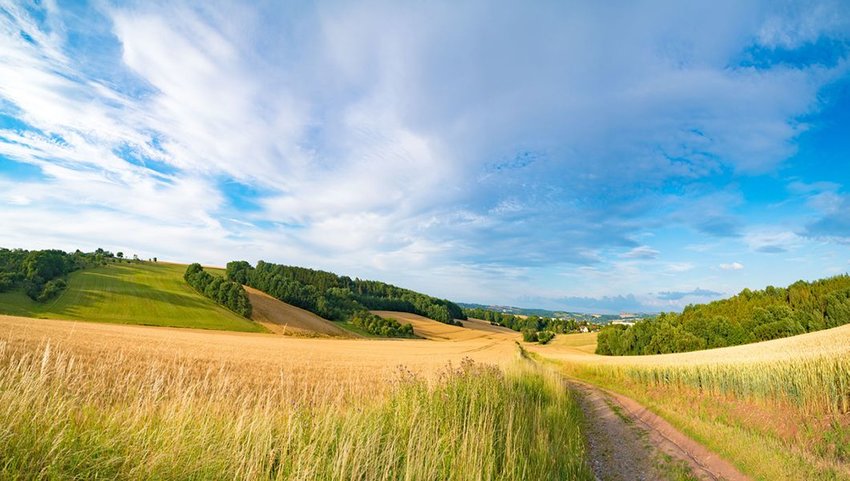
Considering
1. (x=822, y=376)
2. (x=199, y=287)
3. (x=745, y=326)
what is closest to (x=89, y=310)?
(x=199, y=287)

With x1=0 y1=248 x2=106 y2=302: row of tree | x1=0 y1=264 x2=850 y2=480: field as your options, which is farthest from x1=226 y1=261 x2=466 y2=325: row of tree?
x1=0 y1=264 x2=850 y2=480: field

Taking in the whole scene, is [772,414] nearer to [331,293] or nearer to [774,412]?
[774,412]

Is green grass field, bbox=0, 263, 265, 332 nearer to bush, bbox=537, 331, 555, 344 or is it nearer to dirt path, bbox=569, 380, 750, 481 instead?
bush, bbox=537, 331, 555, 344

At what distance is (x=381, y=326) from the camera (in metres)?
101

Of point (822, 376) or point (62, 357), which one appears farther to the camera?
point (822, 376)

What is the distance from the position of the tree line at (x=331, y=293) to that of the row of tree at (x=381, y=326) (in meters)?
0.44

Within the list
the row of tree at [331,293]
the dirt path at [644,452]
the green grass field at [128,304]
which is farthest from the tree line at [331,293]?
the dirt path at [644,452]

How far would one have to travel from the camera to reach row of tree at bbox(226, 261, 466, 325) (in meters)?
107

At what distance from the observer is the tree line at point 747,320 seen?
49938 mm

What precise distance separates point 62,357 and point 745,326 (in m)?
72.1

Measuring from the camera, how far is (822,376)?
1105cm

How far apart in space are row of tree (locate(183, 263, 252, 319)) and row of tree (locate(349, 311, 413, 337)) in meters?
31.0

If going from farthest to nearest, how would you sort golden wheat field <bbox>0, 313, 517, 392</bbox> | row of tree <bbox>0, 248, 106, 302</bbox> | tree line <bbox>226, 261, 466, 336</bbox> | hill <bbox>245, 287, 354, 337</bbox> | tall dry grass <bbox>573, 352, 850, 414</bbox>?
1. tree line <bbox>226, 261, 466, 336</bbox>
2. hill <bbox>245, 287, 354, 337</bbox>
3. row of tree <bbox>0, 248, 106, 302</bbox>
4. golden wheat field <bbox>0, 313, 517, 392</bbox>
5. tall dry grass <bbox>573, 352, 850, 414</bbox>

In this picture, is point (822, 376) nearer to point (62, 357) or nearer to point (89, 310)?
point (62, 357)
